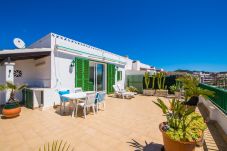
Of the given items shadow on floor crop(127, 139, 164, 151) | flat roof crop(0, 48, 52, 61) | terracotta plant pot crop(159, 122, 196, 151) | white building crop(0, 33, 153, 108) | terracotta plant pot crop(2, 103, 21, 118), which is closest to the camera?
terracotta plant pot crop(159, 122, 196, 151)

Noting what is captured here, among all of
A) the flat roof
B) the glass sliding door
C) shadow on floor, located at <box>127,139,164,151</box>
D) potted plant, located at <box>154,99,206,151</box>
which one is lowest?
shadow on floor, located at <box>127,139,164,151</box>

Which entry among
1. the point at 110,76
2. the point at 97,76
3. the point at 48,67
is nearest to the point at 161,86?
the point at 110,76

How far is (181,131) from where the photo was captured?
238 cm

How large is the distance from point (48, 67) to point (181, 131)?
6330 mm

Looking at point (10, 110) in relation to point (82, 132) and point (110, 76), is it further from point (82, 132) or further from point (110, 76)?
point (110, 76)

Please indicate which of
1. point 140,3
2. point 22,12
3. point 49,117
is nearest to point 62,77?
point 49,117

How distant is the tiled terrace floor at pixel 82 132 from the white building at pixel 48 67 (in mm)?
1526

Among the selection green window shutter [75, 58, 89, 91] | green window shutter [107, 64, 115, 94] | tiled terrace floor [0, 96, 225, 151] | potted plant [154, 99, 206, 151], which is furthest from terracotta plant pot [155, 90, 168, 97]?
potted plant [154, 99, 206, 151]

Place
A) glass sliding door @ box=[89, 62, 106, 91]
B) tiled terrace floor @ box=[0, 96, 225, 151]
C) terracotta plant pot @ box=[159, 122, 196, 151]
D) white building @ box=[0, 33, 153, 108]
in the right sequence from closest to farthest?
terracotta plant pot @ box=[159, 122, 196, 151] → tiled terrace floor @ box=[0, 96, 225, 151] → white building @ box=[0, 33, 153, 108] → glass sliding door @ box=[89, 62, 106, 91]

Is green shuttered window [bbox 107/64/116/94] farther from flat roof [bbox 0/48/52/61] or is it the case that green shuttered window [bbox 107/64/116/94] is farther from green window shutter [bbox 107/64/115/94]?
flat roof [bbox 0/48/52/61]

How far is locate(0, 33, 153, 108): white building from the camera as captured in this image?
588 centimetres

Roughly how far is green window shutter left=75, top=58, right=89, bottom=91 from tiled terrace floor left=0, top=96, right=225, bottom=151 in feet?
9.87

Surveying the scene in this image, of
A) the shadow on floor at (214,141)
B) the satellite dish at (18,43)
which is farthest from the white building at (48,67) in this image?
the shadow on floor at (214,141)

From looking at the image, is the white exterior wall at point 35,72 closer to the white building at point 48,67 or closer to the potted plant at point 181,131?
the white building at point 48,67
